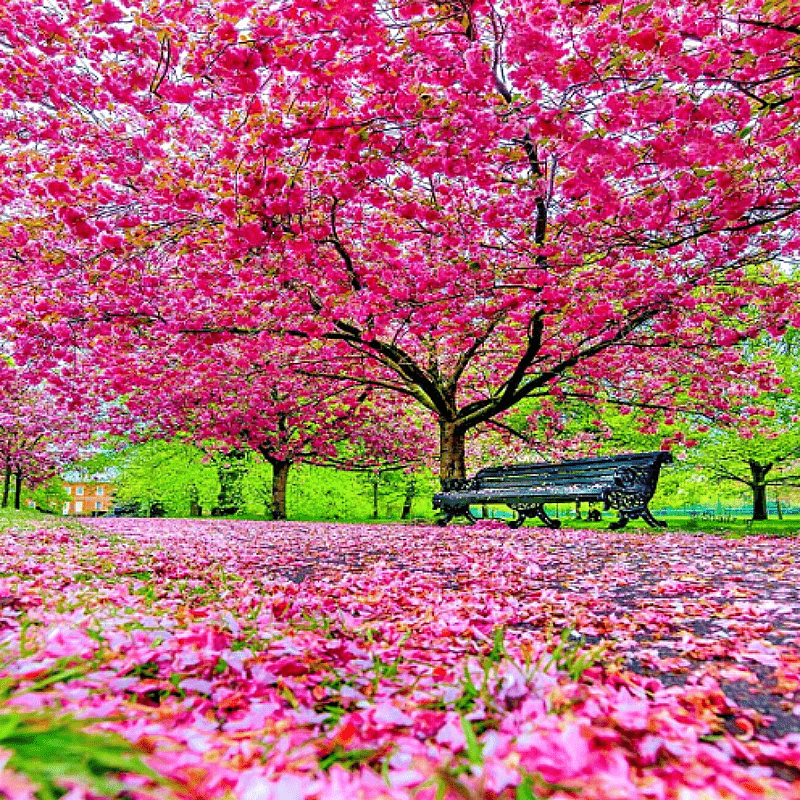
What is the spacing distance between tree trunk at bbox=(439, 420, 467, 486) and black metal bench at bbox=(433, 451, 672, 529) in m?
0.71

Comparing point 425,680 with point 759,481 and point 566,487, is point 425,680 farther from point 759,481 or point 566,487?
point 759,481

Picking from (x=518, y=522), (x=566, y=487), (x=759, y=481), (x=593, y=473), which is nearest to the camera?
(x=566, y=487)

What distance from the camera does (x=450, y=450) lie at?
15.3 m

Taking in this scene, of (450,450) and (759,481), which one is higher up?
(450,450)

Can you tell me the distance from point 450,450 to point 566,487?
4.76 m

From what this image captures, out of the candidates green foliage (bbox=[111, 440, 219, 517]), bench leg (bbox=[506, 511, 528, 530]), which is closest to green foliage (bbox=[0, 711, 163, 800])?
bench leg (bbox=[506, 511, 528, 530])

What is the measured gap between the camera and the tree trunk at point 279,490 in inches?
885

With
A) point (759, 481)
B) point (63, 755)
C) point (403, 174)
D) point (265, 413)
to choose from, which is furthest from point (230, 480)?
point (63, 755)

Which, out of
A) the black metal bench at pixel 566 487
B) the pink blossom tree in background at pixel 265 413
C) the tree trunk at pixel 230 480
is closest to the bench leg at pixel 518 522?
the black metal bench at pixel 566 487

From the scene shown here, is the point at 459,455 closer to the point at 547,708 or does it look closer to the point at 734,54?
the point at 734,54

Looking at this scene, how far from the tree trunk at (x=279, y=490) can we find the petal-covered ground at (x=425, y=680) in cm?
1668

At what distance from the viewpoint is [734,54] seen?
5.65 m

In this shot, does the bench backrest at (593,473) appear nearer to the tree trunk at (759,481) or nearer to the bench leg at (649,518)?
the bench leg at (649,518)

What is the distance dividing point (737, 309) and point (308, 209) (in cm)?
977
